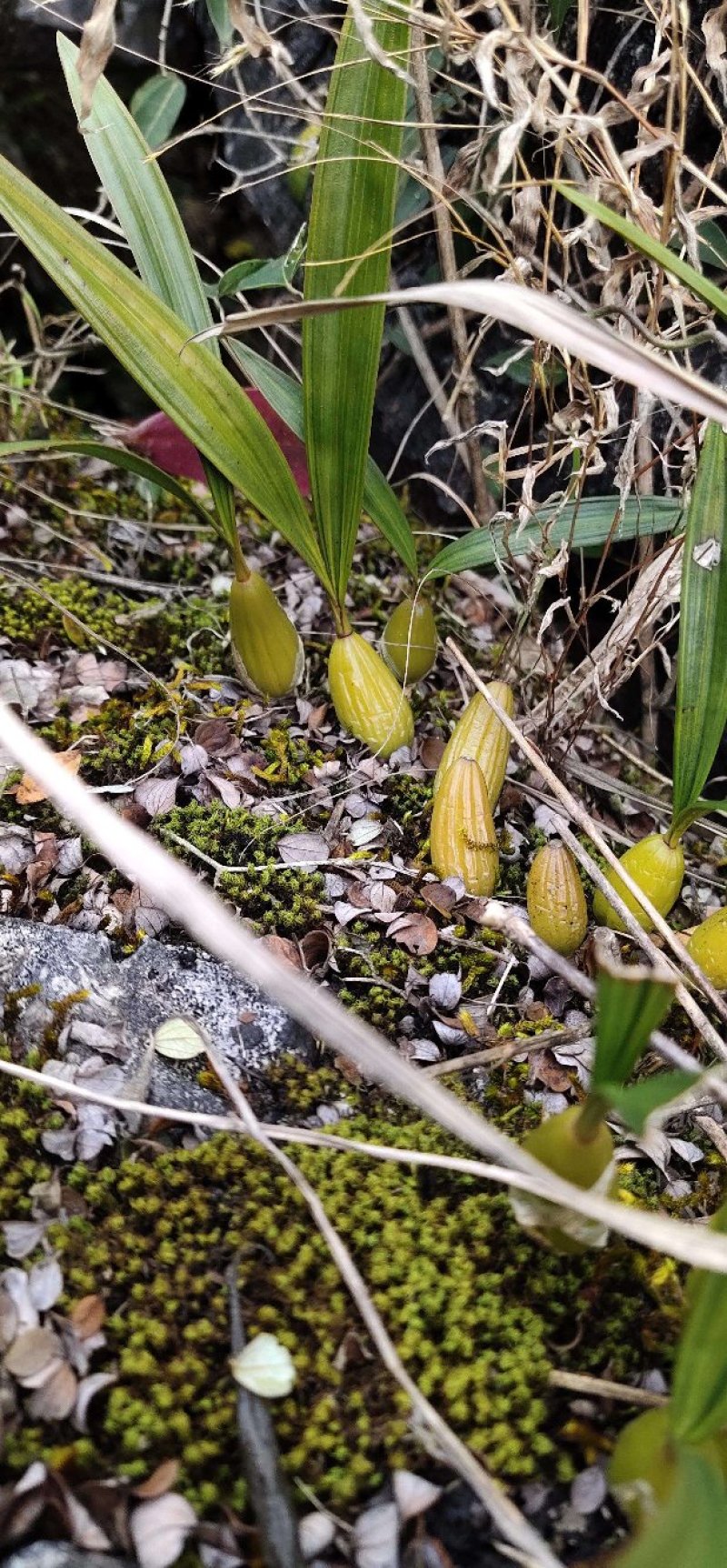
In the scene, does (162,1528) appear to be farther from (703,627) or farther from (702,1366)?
(703,627)

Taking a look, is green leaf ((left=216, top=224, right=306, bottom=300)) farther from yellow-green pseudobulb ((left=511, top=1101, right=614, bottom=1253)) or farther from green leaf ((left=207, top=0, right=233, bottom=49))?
yellow-green pseudobulb ((left=511, top=1101, right=614, bottom=1253))

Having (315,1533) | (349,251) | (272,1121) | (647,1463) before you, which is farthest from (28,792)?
(647,1463)

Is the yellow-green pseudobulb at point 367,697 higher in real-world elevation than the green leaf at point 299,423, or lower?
lower

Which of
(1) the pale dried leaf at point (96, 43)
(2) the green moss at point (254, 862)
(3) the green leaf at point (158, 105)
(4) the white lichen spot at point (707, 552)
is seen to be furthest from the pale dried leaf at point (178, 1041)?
(3) the green leaf at point (158, 105)

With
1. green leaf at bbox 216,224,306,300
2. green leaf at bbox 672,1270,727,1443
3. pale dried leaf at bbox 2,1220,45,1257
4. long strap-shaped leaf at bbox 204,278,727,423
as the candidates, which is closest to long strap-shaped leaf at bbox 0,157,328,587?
green leaf at bbox 216,224,306,300

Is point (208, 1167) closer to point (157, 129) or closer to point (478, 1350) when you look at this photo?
point (478, 1350)

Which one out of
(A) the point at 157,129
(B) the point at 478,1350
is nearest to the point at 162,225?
(A) the point at 157,129

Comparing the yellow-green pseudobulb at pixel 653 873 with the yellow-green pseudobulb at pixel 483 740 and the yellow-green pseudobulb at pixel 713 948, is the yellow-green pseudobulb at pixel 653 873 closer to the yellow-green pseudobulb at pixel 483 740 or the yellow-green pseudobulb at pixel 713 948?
the yellow-green pseudobulb at pixel 713 948
